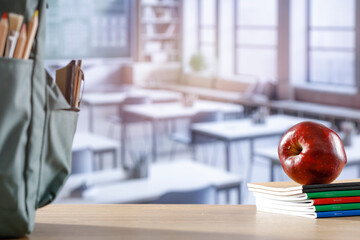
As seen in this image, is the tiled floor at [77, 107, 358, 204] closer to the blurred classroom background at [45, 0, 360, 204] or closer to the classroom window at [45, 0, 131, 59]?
the blurred classroom background at [45, 0, 360, 204]

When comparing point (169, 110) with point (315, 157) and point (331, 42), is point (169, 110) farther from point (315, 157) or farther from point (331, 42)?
point (315, 157)

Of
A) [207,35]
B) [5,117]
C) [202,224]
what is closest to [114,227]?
[202,224]

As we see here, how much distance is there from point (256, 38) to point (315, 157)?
10316 mm

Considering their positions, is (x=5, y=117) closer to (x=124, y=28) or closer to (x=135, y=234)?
(x=135, y=234)

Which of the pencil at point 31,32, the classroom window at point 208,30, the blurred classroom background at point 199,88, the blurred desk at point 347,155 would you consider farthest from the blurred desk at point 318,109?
the pencil at point 31,32

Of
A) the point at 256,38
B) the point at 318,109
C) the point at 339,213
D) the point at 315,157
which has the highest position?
the point at 256,38

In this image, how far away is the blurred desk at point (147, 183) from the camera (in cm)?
308

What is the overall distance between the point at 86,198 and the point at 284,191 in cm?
201

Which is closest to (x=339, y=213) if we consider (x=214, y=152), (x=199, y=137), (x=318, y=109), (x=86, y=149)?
(x=86, y=149)

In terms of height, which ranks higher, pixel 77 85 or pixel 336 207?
pixel 77 85

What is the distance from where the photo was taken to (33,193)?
3.02ft

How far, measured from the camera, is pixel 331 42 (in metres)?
9.58

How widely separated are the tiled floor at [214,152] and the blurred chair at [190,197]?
2.26 meters

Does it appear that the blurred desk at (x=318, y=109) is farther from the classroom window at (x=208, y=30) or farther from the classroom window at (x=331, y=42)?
the classroom window at (x=208, y=30)
